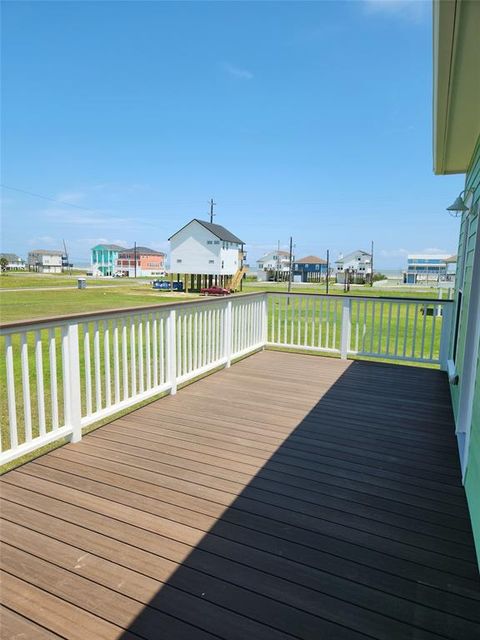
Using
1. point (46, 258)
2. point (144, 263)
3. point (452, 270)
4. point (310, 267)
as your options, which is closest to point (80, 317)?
point (452, 270)

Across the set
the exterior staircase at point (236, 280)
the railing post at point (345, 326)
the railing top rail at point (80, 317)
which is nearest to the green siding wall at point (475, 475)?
the railing top rail at point (80, 317)

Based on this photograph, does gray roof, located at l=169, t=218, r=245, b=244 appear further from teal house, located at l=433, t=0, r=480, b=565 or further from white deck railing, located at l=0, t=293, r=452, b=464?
teal house, located at l=433, t=0, r=480, b=565

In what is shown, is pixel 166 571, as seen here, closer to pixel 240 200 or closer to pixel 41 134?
pixel 41 134

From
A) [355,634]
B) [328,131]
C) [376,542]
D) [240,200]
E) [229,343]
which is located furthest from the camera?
[240,200]

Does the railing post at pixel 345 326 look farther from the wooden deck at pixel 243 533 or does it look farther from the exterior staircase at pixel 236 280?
the exterior staircase at pixel 236 280

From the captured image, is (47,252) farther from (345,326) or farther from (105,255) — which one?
(345,326)

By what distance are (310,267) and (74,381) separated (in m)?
72.4

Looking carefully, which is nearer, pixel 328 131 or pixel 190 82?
pixel 190 82

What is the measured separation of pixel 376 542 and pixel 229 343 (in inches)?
137

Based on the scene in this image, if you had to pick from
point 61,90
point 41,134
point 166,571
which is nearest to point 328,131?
point 61,90

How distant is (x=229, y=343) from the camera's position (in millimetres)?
5109

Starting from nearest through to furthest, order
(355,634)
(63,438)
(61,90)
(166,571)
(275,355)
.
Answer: (355,634) → (166,571) → (63,438) → (275,355) → (61,90)

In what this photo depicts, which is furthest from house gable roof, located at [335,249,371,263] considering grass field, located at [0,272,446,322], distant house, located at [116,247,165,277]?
grass field, located at [0,272,446,322]

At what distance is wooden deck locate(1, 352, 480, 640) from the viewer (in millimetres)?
1352
